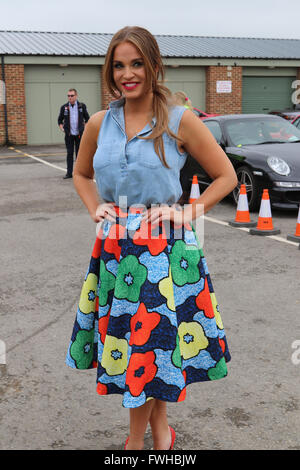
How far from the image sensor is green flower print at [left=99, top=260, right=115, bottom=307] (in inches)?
98.1

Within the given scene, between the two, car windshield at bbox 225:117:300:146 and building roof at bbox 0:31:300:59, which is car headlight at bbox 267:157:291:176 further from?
building roof at bbox 0:31:300:59

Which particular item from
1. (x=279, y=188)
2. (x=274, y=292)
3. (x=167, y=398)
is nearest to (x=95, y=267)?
(x=167, y=398)

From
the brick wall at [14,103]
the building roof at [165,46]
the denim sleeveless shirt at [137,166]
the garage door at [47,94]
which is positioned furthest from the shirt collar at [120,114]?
the garage door at [47,94]

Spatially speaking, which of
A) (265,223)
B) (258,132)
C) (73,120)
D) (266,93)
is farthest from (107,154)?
(266,93)

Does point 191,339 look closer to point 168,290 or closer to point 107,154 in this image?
point 168,290

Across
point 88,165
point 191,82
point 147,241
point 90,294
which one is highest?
point 191,82

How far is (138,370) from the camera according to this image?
2359 mm

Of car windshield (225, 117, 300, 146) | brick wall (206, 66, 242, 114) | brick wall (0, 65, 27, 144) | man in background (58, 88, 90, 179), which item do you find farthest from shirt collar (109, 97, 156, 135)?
brick wall (206, 66, 242, 114)

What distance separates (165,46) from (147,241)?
27551 mm

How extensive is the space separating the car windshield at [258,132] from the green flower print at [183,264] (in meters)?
7.52

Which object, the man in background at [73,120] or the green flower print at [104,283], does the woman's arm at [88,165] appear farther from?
the man in background at [73,120]

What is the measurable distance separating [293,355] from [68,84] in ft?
74.8

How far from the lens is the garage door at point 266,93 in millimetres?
28422

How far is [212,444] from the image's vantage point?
286 cm
